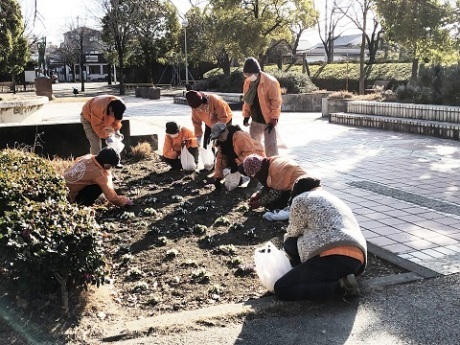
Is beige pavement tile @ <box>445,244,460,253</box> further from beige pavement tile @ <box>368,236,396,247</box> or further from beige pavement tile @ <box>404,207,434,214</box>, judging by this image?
beige pavement tile @ <box>404,207,434,214</box>

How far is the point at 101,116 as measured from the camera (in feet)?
25.3

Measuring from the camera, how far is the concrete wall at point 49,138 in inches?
342

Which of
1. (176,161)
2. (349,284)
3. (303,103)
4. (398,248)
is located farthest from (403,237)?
(303,103)

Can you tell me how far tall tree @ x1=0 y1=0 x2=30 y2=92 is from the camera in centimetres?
2489

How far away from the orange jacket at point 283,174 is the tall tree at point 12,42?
18.5 m

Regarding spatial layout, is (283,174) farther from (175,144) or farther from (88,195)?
(175,144)

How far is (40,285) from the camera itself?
3408 mm

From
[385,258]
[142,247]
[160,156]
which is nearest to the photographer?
[385,258]

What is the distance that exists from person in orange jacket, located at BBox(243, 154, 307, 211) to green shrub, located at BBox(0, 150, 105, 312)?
2.17 meters

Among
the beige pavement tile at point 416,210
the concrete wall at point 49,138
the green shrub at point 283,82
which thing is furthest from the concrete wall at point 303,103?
the beige pavement tile at point 416,210

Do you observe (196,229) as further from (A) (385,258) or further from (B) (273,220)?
(A) (385,258)

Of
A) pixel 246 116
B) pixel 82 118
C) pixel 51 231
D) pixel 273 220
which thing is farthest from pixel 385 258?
pixel 82 118

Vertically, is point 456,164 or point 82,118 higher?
point 82,118

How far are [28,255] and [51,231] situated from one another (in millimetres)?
236
